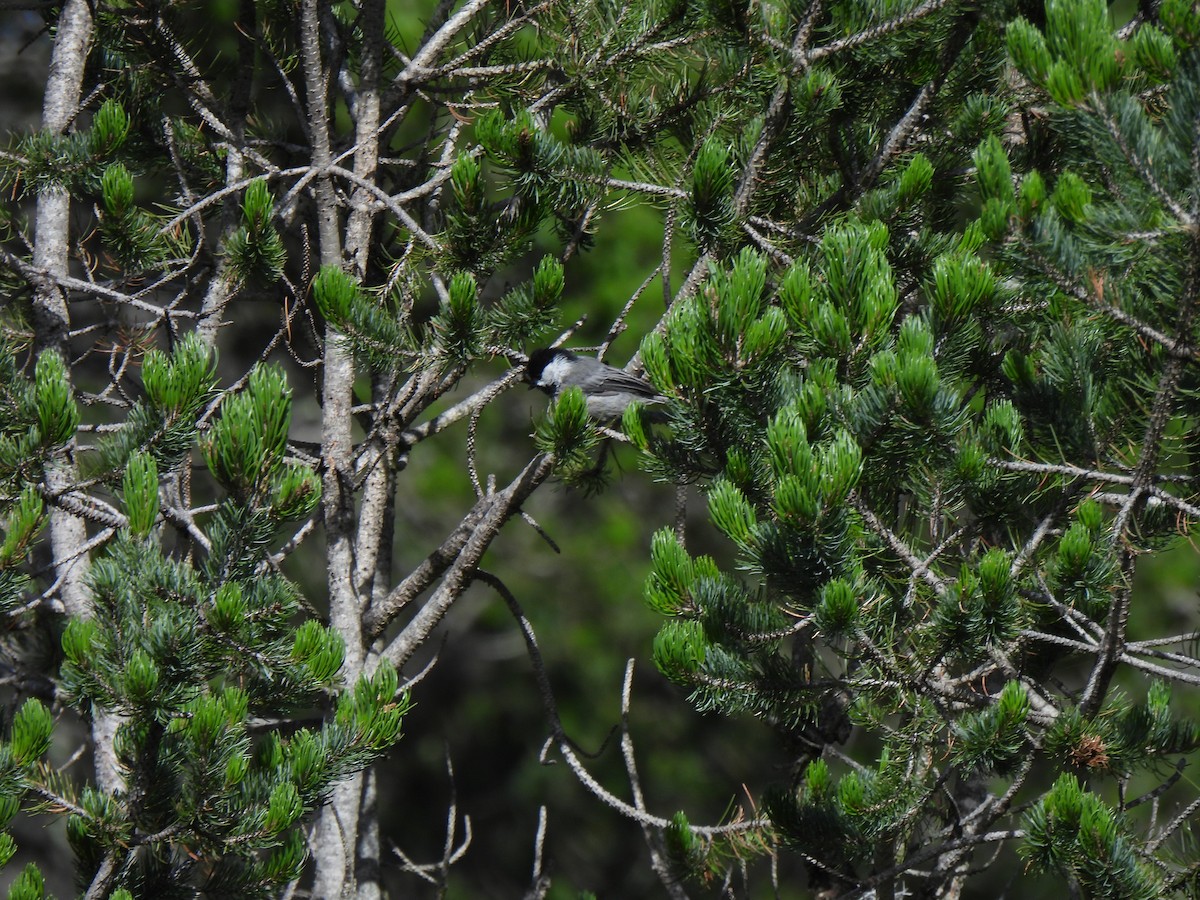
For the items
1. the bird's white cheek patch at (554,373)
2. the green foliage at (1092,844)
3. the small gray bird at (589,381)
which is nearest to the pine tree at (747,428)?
the green foliage at (1092,844)

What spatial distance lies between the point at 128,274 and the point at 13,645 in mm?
1134

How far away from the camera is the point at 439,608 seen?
2.92 m

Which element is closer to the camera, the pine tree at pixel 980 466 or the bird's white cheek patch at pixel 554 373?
the pine tree at pixel 980 466

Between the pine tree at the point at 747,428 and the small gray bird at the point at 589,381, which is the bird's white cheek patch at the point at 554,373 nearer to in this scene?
the small gray bird at the point at 589,381

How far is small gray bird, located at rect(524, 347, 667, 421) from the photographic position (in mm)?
4387

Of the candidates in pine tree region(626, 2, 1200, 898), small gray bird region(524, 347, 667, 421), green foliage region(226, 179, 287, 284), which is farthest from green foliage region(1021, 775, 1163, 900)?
small gray bird region(524, 347, 667, 421)

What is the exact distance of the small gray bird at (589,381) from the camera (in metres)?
4.39

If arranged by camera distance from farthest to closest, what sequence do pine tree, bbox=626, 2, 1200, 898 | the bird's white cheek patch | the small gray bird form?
the bird's white cheek patch
the small gray bird
pine tree, bbox=626, 2, 1200, 898

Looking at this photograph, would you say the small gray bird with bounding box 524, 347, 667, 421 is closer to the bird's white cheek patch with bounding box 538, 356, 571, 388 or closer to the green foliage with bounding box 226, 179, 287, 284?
the bird's white cheek patch with bounding box 538, 356, 571, 388

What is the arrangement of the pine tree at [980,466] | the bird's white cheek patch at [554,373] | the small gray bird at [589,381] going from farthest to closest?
the bird's white cheek patch at [554,373] → the small gray bird at [589,381] → the pine tree at [980,466]

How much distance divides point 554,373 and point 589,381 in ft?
0.89

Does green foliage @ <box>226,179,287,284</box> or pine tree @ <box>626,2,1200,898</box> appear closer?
pine tree @ <box>626,2,1200,898</box>

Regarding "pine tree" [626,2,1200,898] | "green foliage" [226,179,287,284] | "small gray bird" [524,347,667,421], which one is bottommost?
"small gray bird" [524,347,667,421]

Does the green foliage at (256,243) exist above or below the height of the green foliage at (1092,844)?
above
